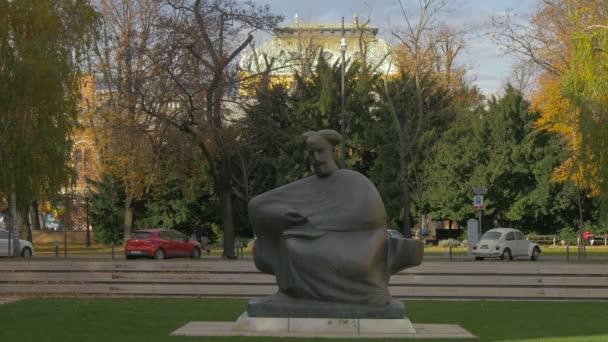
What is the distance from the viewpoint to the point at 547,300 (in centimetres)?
1658

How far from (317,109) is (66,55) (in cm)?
2494

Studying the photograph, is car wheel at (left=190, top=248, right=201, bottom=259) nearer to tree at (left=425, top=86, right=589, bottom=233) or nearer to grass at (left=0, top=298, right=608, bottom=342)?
tree at (left=425, top=86, right=589, bottom=233)

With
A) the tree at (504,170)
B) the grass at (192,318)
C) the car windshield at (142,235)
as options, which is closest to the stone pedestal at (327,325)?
the grass at (192,318)

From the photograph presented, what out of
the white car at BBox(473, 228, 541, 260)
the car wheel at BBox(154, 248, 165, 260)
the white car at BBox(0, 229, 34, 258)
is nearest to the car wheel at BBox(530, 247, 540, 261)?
the white car at BBox(473, 228, 541, 260)

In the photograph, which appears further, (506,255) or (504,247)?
(506,255)

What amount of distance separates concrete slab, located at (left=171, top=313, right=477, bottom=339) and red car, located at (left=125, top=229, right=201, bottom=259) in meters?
24.2

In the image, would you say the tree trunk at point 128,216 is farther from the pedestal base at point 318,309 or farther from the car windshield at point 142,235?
the pedestal base at point 318,309

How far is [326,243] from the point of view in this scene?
11.9 metres

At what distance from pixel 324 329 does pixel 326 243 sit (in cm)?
106

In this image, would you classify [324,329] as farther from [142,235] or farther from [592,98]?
[142,235]

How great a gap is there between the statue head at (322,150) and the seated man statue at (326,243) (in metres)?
0.01

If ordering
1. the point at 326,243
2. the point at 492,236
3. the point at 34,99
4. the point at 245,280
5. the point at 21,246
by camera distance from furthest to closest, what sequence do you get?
the point at 492,236 < the point at 21,246 < the point at 34,99 < the point at 245,280 < the point at 326,243

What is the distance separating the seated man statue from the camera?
38.7 feet

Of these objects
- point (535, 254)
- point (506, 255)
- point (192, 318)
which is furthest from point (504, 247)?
point (192, 318)
